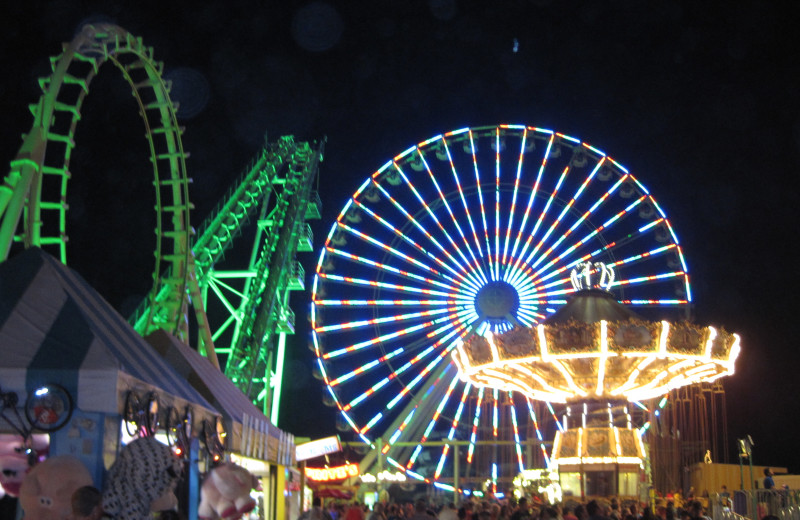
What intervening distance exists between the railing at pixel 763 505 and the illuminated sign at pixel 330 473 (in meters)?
10.8

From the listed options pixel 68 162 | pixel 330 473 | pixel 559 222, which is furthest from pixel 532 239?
pixel 68 162

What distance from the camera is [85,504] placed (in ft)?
16.0

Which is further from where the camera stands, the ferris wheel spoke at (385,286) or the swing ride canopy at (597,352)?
the ferris wheel spoke at (385,286)

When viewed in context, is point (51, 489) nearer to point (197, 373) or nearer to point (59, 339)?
point (59, 339)

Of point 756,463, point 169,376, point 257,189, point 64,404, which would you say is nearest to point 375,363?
point 257,189

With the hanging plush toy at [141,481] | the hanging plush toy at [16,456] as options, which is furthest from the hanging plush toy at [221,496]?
the hanging plush toy at [16,456]

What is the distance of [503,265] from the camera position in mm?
28609

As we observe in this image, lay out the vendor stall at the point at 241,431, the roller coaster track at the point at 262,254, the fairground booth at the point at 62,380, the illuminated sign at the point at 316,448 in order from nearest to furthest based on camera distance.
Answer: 1. the fairground booth at the point at 62,380
2. the vendor stall at the point at 241,431
3. the illuminated sign at the point at 316,448
4. the roller coaster track at the point at 262,254

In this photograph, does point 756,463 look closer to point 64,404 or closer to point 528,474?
point 528,474

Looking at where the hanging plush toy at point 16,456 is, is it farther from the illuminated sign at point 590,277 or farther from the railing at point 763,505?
the illuminated sign at point 590,277

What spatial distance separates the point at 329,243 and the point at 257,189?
4487 millimetres

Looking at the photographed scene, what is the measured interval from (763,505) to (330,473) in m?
13.6

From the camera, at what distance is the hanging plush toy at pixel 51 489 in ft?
17.4

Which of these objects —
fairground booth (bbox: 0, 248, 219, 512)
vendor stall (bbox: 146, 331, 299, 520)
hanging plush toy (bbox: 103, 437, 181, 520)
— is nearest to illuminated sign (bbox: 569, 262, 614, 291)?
vendor stall (bbox: 146, 331, 299, 520)
